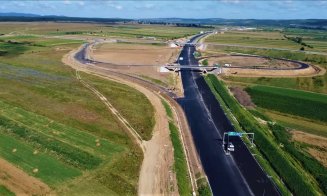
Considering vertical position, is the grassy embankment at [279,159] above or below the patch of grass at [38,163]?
below

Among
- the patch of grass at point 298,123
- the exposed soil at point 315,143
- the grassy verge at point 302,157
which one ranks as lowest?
the patch of grass at point 298,123

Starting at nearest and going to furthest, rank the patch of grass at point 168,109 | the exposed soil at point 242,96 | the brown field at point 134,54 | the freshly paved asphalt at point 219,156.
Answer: the freshly paved asphalt at point 219,156 → the patch of grass at point 168,109 → the exposed soil at point 242,96 → the brown field at point 134,54

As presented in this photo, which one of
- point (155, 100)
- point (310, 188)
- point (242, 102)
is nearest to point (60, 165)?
point (310, 188)

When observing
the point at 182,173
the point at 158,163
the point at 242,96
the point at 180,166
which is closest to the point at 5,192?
the point at 158,163

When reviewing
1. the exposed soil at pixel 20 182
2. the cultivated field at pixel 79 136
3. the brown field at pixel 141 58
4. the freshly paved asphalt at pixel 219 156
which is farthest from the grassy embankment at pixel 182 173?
the brown field at pixel 141 58

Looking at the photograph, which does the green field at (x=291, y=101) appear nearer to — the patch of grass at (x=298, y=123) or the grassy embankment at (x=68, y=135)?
the patch of grass at (x=298, y=123)

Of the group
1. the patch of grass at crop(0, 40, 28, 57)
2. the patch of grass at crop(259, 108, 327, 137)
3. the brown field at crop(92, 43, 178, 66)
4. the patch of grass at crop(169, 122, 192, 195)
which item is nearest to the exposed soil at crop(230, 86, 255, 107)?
the patch of grass at crop(259, 108, 327, 137)

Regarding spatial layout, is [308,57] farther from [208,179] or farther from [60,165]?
[60,165]

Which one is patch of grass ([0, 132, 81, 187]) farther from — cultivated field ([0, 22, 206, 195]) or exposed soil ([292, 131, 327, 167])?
exposed soil ([292, 131, 327, 167])
